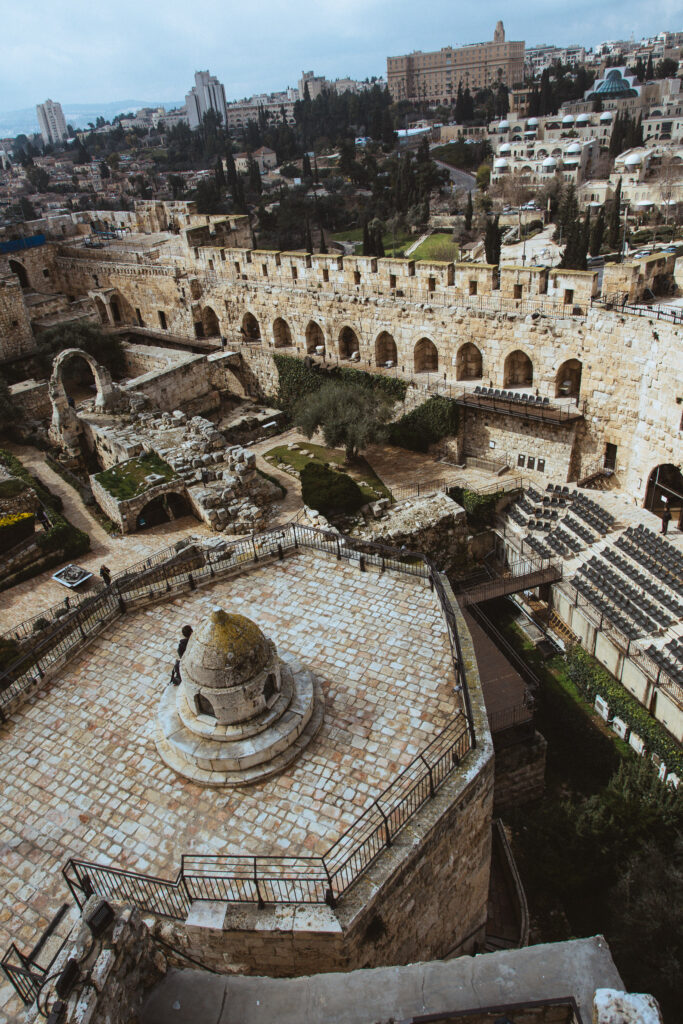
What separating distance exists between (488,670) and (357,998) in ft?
28.1

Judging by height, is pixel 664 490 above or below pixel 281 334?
below

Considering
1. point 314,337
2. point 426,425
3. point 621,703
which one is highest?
point 314,337

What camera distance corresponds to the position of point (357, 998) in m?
4.90

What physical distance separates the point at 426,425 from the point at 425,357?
7.76 ft

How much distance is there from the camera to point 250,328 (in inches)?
962

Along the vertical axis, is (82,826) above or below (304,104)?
below

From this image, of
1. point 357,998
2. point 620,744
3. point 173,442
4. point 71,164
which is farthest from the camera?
point 71,164

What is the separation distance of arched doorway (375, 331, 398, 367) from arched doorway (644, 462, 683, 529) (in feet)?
27.4

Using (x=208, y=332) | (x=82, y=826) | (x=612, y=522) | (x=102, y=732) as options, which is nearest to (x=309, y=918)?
→ (x=82, y=826)

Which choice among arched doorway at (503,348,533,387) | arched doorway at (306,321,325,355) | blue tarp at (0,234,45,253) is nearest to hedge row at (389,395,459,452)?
arched doorway at (503,348,533,387)

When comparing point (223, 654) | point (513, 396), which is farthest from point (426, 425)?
point (223, 654)

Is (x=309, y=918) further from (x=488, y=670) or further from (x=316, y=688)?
(x=488, y=670)

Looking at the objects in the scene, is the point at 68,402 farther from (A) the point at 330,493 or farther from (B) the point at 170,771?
(B) the point at 170,771

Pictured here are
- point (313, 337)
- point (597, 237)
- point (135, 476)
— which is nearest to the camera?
point (135, 476)
